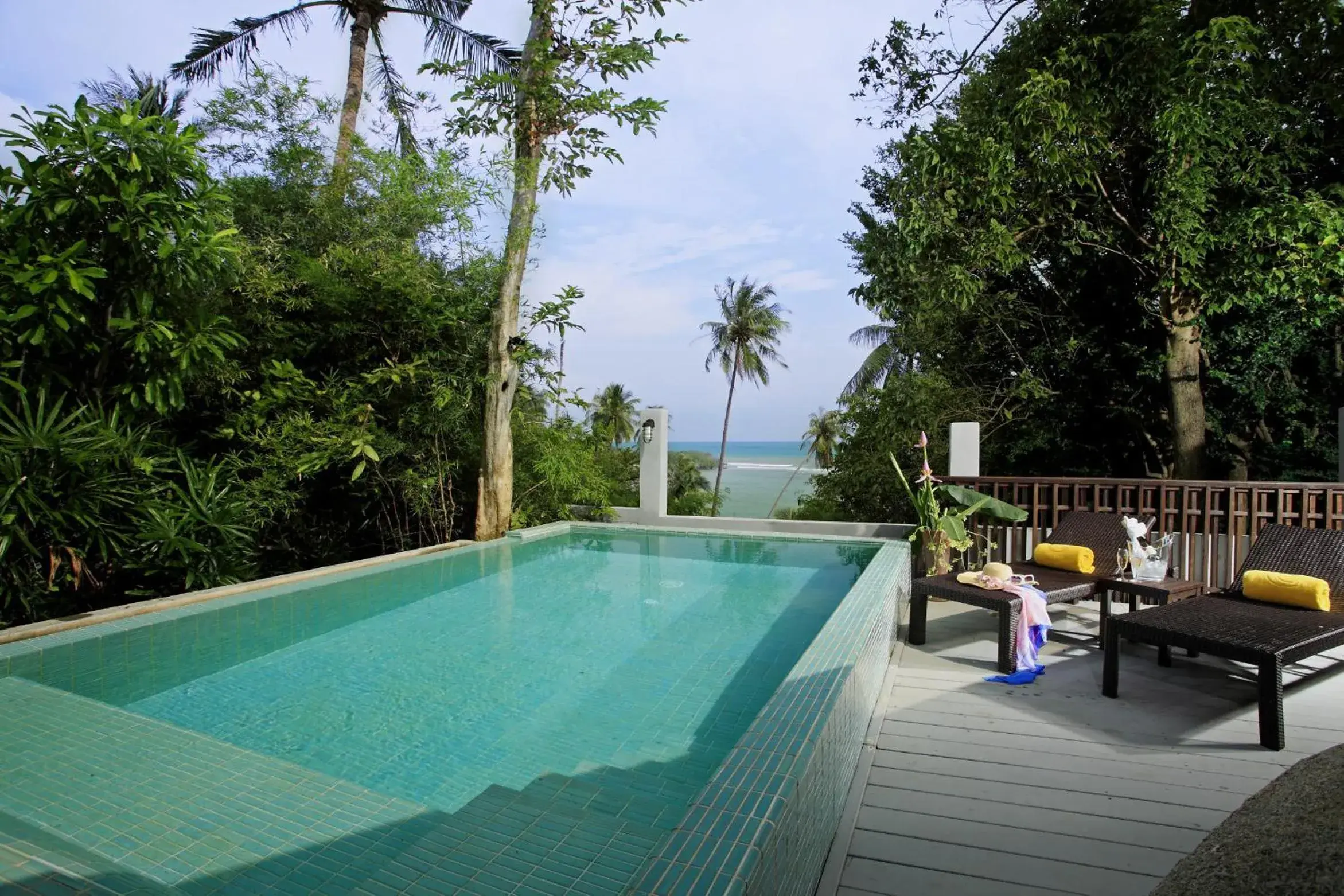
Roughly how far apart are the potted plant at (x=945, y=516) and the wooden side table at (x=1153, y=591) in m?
1.21

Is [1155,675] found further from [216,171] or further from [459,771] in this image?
[216,171]

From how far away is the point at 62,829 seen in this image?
1968 mm

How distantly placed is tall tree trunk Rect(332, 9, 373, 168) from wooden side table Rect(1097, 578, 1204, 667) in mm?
8080

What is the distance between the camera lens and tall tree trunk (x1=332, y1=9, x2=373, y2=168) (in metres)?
8.36

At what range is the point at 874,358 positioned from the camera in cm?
2034

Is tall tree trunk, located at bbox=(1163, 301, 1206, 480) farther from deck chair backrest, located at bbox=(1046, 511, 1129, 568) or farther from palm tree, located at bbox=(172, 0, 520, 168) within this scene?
palm tree, located at bbox=(172, 0, 520, 168)

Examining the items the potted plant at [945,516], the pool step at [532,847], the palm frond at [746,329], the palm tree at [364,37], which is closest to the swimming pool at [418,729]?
the pool step at [532,847]

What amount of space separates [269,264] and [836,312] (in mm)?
18778

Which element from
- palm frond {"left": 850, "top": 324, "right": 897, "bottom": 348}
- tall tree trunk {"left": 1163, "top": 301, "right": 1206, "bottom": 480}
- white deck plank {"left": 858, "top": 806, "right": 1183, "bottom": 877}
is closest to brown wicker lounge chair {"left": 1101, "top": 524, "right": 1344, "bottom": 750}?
white deck plank {"left": 858, "top": 806, "right": 1183, "bottom": 877}

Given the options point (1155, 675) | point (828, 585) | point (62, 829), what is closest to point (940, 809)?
point (1155, 675)

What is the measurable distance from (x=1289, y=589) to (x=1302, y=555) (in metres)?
0.49

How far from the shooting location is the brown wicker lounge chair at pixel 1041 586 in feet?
12.0

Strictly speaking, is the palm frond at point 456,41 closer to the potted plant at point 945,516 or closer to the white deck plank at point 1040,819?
the potted plant at point 945,516

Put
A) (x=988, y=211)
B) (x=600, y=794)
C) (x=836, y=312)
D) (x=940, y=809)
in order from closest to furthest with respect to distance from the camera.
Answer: (x=940, y=809) < (x=600, y=794) < (x=988, y=211) < (x=836, y=312)
